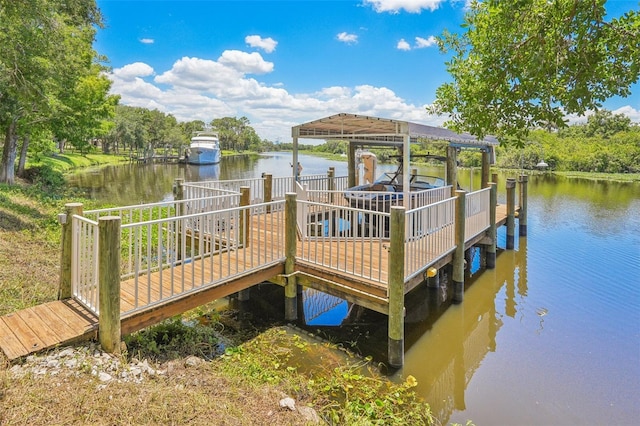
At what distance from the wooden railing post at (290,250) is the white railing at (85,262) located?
2.46 m

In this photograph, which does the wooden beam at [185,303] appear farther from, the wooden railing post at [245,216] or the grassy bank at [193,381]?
the wooden railing post at [245,216]

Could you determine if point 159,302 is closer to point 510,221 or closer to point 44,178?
point 510,221

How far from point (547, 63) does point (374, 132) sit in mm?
4637

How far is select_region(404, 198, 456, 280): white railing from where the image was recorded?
5359 mm

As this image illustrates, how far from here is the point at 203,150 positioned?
4653 cm

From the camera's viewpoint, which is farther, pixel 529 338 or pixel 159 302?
pixel 529 338

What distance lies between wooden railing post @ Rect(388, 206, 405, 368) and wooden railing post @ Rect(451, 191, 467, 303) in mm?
2522

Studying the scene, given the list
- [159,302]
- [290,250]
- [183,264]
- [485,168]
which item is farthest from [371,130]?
[159,302]

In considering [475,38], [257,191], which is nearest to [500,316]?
[475,38]

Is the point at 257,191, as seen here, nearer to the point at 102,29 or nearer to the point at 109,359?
the point at 109,359

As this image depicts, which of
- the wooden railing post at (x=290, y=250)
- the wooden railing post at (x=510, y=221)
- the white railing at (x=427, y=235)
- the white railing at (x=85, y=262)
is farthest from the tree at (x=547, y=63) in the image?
the wooden railing post at (x=510, y=221)

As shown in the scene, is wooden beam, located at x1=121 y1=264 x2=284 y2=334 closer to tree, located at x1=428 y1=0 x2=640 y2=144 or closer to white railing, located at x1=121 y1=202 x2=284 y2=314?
white railing, located at x1=121 y1=202 x2=284 y2=314

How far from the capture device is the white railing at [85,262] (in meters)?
3.83

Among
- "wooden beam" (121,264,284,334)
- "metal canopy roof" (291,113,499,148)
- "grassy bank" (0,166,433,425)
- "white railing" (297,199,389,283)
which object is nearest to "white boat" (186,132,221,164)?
"metal canopy roof" (291,113,499,148)
